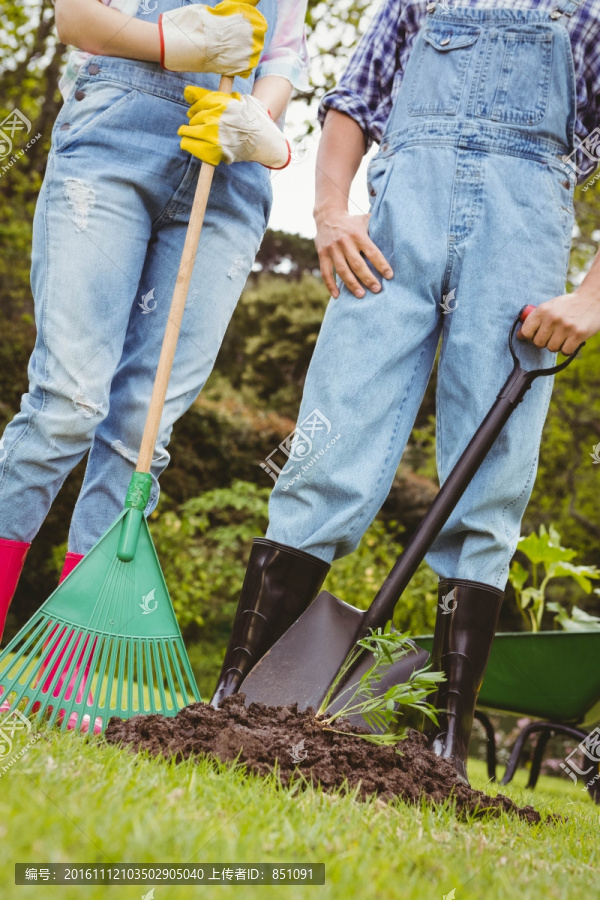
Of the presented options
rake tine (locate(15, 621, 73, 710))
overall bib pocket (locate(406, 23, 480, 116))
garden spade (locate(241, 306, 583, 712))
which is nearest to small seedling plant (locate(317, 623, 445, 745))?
garden spade (locate(241, 306, 583, 712))

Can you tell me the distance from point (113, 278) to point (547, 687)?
6.53ft

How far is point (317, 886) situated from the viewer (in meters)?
0.80

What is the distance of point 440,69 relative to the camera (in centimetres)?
176

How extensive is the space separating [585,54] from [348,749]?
4.94 ft

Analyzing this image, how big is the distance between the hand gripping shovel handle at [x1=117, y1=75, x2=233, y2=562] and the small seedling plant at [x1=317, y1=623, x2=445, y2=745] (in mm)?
521

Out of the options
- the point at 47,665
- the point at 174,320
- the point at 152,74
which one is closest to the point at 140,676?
the point at 47,665

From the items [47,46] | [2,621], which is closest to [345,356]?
[2,621]

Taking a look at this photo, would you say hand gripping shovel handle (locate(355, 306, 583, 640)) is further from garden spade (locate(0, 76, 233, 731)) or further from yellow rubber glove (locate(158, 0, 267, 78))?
yellow rubber glove (locate(158, 0, 267, 78))

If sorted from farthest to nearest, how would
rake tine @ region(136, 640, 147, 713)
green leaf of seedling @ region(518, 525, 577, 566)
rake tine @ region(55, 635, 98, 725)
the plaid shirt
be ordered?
green leaf of seedling @ region(518, 525, 577, 566), the plaid shirt, rake tine @ region(136, 640, 147, 713), rake tine @ region(55, 635, 98, 725)

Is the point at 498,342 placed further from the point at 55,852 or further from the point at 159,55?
the point at 55,852

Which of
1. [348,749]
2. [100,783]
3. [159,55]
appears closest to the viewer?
[100,783]

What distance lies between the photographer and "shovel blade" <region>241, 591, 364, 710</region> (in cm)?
149

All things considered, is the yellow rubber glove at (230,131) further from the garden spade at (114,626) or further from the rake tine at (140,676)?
the rake tine at (140,676)

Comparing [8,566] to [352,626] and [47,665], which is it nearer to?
[47,665]
